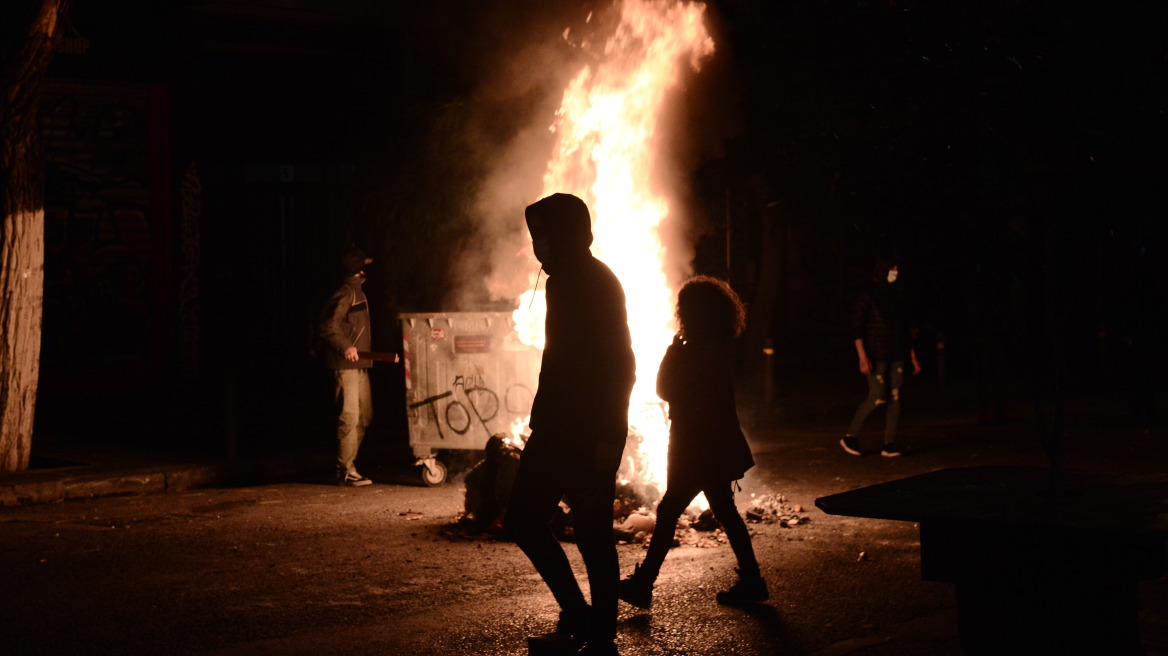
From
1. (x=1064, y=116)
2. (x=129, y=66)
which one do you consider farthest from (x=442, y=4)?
(x=1064, y=116)

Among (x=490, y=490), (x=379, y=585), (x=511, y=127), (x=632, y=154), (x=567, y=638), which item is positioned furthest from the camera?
(x=511, y=127)

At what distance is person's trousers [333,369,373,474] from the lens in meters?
10.2

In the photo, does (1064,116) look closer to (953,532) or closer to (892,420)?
(953,532)

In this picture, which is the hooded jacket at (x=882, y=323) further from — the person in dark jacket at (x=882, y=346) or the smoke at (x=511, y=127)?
the smoke at (x=511, y=127)

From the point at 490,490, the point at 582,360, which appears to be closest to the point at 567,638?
the point at 582,360

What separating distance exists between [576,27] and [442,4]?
4.68m

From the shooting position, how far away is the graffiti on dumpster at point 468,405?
34.1 ft

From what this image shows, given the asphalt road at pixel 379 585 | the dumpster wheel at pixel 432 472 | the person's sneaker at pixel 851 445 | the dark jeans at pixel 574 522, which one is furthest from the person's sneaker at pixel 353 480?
the dark jeans at pixel 574 522

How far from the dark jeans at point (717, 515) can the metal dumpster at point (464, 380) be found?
4.22m

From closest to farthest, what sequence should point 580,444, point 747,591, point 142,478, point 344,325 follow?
1. point 580,444
2. point 747,591
3. point 344,325
4. point 142,478

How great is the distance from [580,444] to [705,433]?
135 cm

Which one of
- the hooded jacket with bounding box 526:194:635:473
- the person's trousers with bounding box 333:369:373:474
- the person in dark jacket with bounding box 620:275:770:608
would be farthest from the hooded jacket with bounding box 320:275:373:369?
the hooded jacket with bounding box 526:194:635:473

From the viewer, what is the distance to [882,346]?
37.5 ft

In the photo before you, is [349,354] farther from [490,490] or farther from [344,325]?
[490,490]
